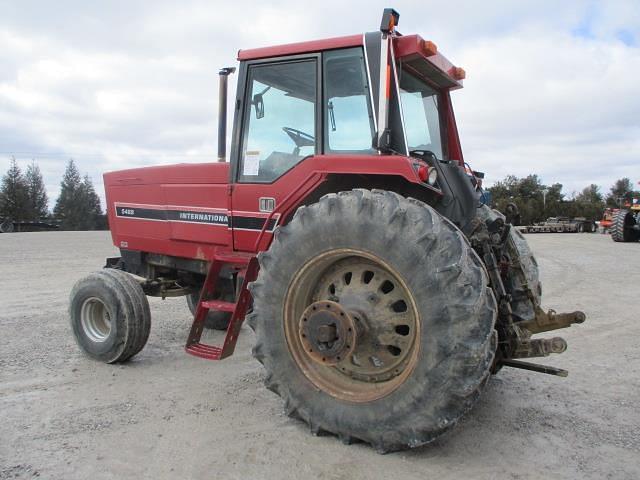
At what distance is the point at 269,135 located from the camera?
13.8ft

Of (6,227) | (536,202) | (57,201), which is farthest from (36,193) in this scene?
(536,202)

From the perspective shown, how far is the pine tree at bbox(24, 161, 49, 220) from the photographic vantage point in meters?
59.3

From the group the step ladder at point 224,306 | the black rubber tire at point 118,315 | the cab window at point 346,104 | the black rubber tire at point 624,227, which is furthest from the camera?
the black rubber tire at point 624,227

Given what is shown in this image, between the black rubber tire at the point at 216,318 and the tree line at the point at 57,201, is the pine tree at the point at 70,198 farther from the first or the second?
the black rubber tire at the point at 216,318

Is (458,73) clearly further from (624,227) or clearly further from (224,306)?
(624,227)

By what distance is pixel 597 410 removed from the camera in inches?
147

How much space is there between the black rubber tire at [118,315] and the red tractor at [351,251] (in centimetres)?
1

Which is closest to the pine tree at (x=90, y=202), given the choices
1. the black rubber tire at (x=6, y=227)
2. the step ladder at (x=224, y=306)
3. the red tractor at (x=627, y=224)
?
→ the black rubber tire at (x=6, y=227)

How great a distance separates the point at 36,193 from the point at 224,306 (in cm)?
6736

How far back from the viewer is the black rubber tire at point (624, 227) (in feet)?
66.1

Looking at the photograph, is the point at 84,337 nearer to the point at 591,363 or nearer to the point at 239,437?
the point at 239,437

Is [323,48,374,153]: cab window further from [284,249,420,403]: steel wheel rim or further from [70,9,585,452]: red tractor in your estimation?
[284,249,420,403]: steel wheel rim

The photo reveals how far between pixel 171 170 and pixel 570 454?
395 centimetres

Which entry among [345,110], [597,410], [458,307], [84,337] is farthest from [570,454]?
[84,337]
